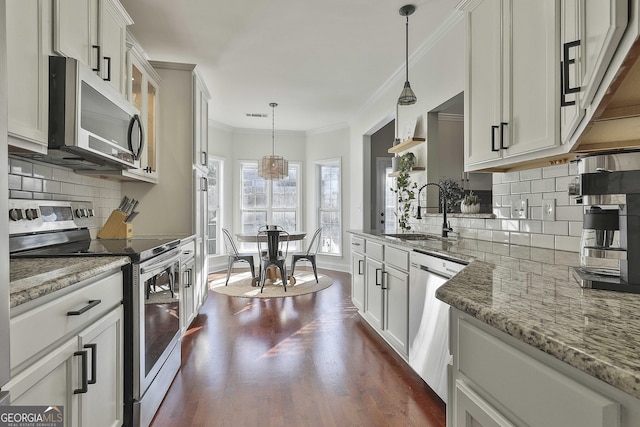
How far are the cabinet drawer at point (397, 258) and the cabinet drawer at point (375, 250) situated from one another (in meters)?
0.09

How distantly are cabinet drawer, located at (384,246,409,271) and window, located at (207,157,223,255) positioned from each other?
4.38 meters

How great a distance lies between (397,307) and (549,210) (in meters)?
1.18

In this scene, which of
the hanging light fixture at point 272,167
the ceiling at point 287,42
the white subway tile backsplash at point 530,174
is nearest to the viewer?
the white subway tile backsplash at point 530,174

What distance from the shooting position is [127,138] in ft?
7.46

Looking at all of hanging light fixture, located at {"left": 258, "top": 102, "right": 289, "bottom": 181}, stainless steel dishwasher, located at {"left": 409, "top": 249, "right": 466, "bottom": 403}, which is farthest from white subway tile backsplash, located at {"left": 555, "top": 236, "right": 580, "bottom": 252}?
hanging light fixture, located at {"left": 258, "top": 102, "right": 289, "bottom": 181}

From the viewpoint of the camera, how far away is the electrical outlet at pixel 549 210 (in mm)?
1899

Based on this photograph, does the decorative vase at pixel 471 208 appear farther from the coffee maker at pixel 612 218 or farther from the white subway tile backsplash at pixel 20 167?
the white subway tile backsplash at pixel 20 167

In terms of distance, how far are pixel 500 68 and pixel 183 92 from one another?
2.89m

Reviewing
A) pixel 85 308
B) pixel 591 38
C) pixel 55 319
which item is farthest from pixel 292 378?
pixel 591 38

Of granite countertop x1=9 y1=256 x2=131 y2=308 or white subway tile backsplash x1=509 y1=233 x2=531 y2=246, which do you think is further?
white subway tile backsplash x1=509 y1=233 x2=531 y2=246

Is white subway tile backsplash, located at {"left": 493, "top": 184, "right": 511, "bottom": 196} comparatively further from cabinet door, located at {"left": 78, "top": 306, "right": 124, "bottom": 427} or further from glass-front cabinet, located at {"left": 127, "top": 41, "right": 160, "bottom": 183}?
glass-front cabinet, located at {"left": 127, "top": 41, "right": 160, "bottom": 183}

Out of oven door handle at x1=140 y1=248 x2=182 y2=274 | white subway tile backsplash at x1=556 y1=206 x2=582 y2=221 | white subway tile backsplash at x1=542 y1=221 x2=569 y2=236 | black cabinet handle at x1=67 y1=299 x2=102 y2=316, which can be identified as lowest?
black cabinet handle at x1=67 y1=299 x2=102 y2=316

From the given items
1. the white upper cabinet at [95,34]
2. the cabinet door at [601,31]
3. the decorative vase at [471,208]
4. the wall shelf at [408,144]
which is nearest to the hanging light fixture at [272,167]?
the wall shelf at [408,144]

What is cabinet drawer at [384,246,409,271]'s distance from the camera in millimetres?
2371
